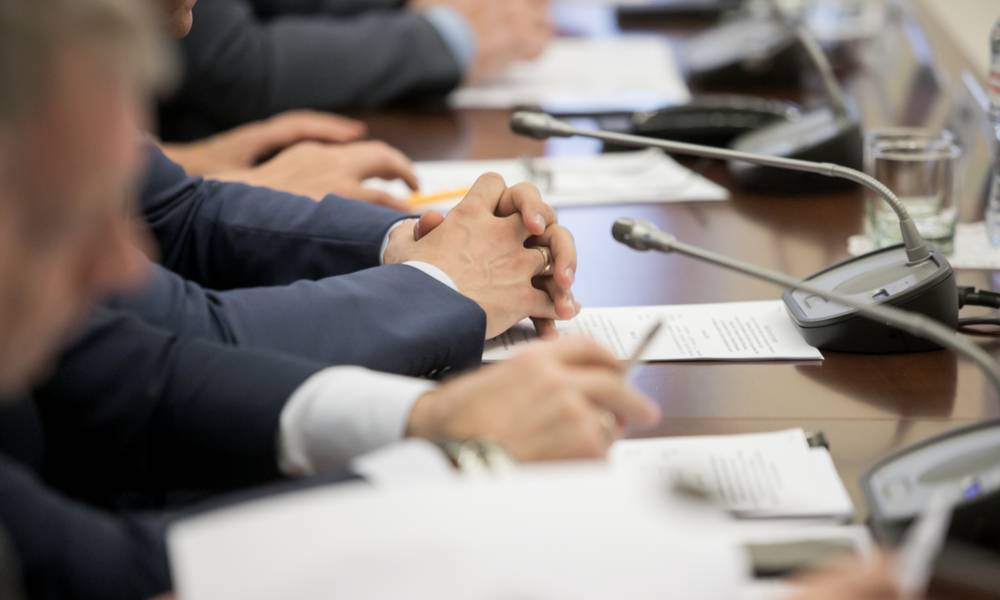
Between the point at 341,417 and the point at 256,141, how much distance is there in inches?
43.2

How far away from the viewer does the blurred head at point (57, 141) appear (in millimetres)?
615

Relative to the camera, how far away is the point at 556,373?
35.3 inches

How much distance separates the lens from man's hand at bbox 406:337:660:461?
0.87 metres

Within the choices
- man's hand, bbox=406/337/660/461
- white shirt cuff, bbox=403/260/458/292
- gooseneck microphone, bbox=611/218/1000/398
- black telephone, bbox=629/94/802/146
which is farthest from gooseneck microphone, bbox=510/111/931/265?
black telephone, bbox=629/94/802/146

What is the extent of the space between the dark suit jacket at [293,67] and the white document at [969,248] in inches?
41.7

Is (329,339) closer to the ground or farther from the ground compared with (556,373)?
closer to the ground

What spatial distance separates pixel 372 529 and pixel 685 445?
399 millimetres

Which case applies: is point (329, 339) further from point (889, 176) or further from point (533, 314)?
point (889, 176)

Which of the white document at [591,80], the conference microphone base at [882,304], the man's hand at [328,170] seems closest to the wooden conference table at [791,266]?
the conference microphone base at [882,304]

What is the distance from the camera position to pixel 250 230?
1487mm

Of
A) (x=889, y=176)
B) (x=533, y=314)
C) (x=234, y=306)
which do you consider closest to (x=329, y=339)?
(x=234, y=306)

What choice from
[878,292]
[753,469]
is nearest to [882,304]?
[878,292]

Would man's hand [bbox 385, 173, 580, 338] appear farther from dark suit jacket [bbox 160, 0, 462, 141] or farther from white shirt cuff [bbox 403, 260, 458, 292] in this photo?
dark suit jacket [bbox 160, 0, 462, 141]

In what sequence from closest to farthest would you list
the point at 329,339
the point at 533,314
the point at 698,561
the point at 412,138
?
the point at 698,561 < the point at 329,339 < the point at 533,314 < the point at 412,138
